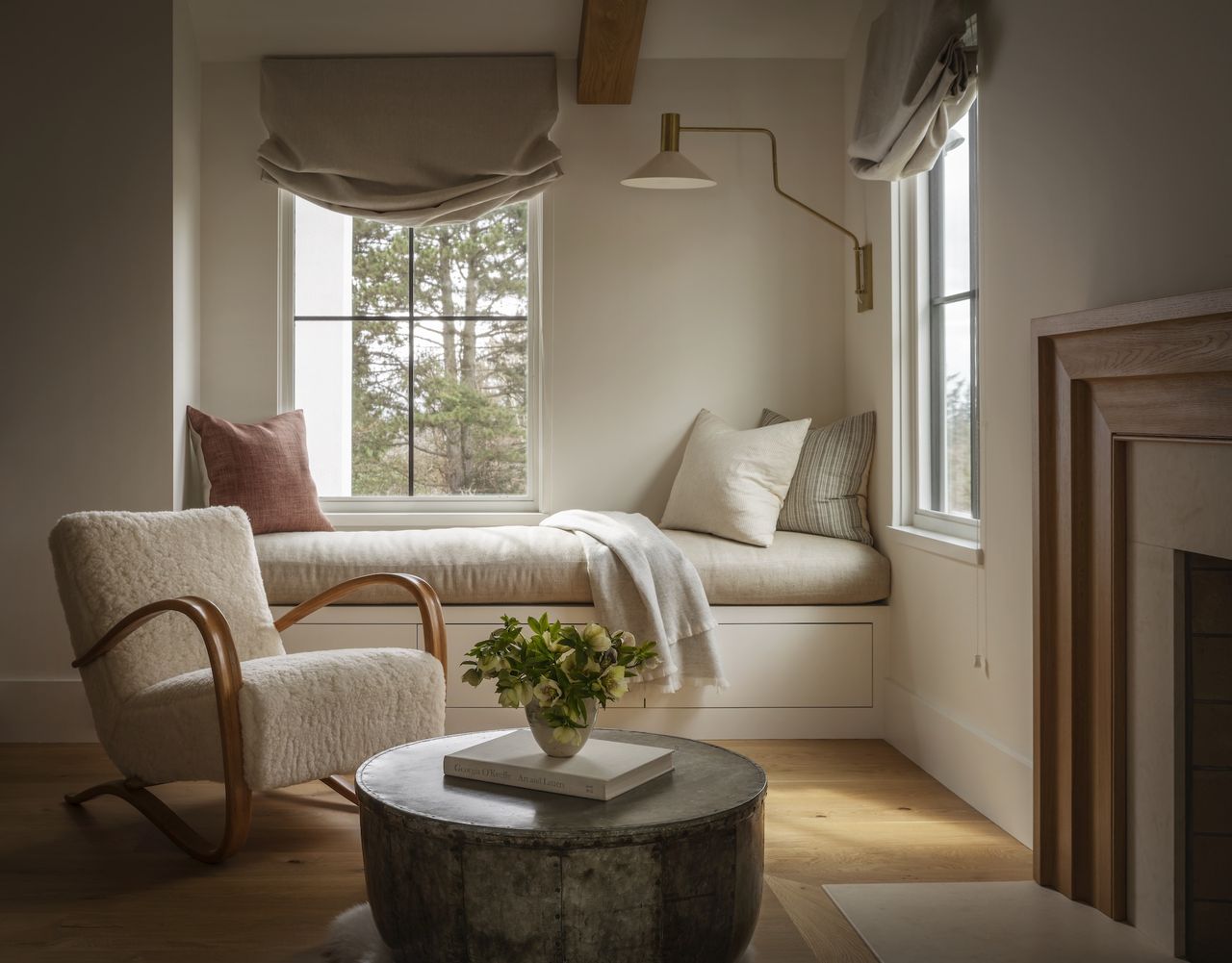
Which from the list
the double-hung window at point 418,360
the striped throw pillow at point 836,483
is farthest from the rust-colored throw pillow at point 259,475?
the striped throw pillow at point 836,483

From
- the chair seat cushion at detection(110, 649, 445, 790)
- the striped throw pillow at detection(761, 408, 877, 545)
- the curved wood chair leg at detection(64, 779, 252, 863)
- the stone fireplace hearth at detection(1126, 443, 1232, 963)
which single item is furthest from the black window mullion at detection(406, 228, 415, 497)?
the stone fireplace hearth at detection(1126, 443, 1232, 963)

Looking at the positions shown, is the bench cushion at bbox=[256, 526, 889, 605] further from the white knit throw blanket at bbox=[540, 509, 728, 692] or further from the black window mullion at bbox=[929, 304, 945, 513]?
the black window mullion at bbox=[929, 304, 945, 513]

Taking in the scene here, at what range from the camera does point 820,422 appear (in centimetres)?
452

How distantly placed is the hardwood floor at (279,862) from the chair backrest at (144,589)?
0.37 meters

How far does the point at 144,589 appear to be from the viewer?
9.74 feet

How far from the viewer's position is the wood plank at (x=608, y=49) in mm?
3807

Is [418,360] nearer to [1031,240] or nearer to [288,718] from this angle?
[288,718]

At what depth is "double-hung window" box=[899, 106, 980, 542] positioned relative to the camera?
3361 millimetres

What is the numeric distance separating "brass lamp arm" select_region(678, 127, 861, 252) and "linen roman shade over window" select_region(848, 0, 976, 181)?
0.36 meters

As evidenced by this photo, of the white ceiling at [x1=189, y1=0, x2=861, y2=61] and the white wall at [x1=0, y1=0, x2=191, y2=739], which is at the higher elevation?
the white ceiling at [x1=189, y1=0, x2=861, y2=61]

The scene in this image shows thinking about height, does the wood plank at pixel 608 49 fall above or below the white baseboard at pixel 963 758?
above

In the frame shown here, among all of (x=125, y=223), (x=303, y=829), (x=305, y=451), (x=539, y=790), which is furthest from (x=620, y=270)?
(x=539, y=790)

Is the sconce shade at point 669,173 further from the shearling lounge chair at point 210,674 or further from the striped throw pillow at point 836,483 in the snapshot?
the shearling lounge chair at point 210,674

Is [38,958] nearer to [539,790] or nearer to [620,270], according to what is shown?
[539,790]
